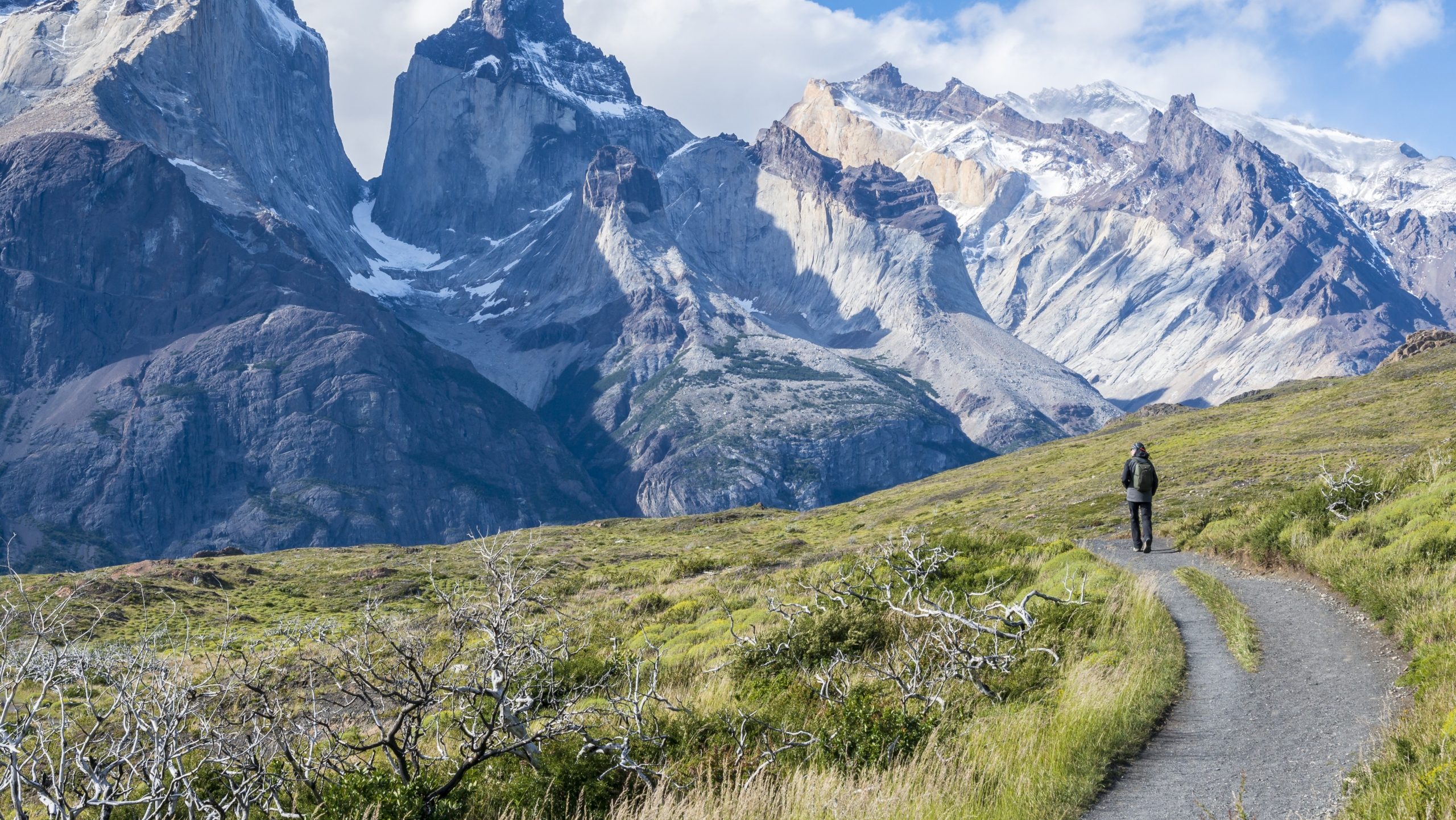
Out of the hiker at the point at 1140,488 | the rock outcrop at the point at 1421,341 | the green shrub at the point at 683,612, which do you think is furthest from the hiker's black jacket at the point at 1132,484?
the rock outcrop at the point at 1421,341

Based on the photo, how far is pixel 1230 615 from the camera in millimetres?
16016

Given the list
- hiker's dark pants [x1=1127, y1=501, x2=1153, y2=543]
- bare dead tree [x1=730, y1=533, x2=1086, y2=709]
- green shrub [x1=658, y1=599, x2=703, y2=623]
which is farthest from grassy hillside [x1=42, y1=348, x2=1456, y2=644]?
bare dead tree [x1=730, y1=533, x2=1086, y2=709]

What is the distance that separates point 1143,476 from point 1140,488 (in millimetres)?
434

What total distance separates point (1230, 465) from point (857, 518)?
30719 mm

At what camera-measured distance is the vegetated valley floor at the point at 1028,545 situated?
1302 cm

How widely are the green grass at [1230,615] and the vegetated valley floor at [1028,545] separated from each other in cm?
22

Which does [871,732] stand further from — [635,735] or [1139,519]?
[1139,519]

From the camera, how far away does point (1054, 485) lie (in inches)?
2421

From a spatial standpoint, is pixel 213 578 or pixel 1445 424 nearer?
pixel 1445 424

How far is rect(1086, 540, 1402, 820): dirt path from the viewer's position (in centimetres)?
921

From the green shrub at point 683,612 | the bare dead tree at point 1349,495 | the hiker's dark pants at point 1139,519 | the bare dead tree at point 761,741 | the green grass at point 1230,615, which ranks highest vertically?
the bare dead tree at point 1349,495

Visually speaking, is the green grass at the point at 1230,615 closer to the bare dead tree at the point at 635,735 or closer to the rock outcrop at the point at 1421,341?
the bare dead tree at the point at 635,735

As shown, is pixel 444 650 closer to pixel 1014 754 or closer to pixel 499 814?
pixel 499 814

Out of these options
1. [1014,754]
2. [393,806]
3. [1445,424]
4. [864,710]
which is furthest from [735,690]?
[1445,424]
